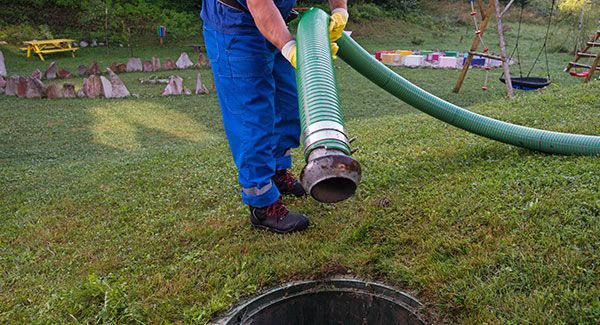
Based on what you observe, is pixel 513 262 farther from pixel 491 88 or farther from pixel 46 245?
pixel 491 88

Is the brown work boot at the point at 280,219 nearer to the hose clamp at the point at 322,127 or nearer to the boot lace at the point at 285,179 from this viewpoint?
the boot lace at the point at 285,179

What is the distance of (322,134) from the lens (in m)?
1.81

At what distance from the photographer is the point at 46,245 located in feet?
10.7

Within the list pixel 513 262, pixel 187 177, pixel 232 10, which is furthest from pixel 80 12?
pixel 513 262

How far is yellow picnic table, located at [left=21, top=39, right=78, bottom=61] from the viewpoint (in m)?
15.0

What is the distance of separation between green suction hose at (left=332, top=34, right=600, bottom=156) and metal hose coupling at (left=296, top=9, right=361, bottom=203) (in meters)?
1.46

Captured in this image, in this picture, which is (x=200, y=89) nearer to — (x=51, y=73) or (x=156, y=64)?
(x=156, y=64)

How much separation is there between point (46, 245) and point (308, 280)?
5.97ft

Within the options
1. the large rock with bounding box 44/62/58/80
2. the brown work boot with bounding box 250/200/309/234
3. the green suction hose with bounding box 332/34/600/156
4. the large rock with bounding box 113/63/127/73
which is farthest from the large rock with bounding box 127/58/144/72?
the brown work boot with bounding box 250/200/309/234

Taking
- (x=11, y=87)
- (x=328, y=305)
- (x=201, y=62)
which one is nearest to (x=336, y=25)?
(x=328, y=305)

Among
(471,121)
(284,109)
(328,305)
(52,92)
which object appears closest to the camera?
(328,305)

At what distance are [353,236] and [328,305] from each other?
0.47 meters

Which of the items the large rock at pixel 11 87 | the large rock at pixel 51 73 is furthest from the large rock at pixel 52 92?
the large rock at pixel 51 73

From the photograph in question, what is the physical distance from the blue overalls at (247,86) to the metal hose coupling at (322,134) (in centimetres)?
68
